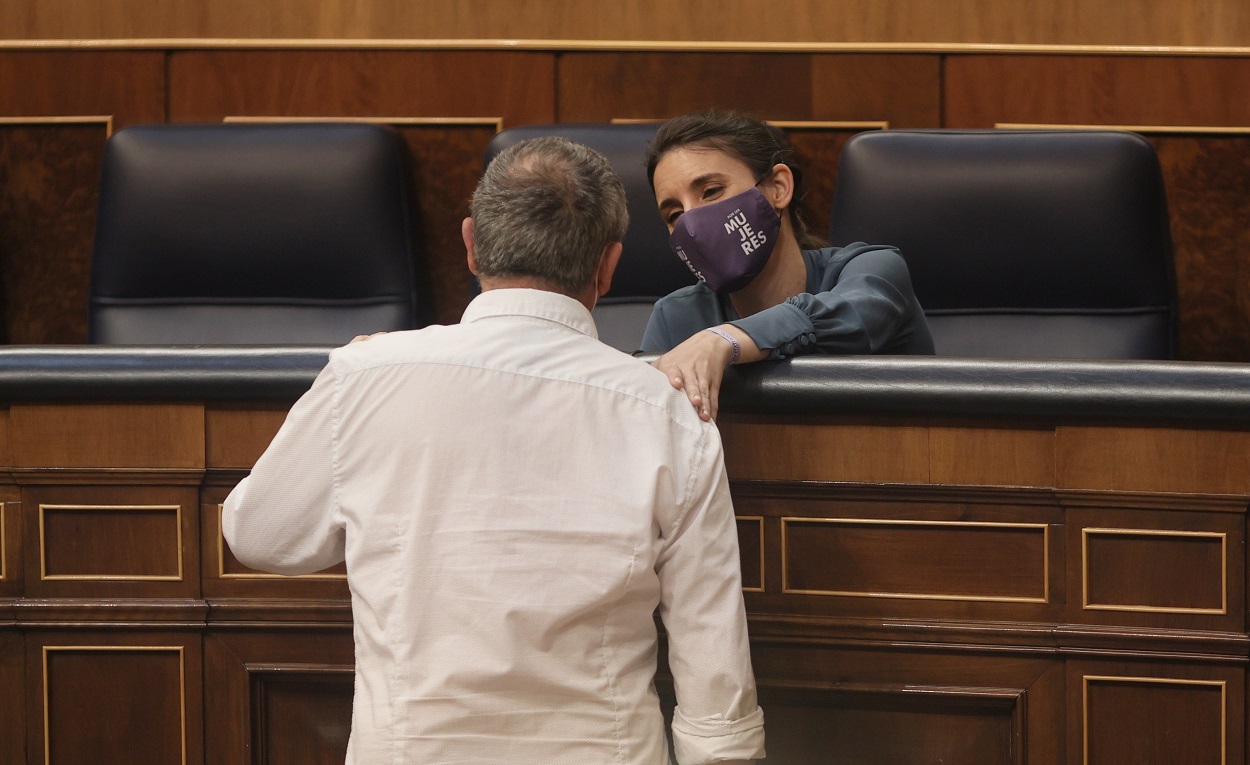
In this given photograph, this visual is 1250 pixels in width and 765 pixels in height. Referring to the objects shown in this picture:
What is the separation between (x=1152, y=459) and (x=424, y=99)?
1.20m

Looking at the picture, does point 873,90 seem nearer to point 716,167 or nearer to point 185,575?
point 716,167

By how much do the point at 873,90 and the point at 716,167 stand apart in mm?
637

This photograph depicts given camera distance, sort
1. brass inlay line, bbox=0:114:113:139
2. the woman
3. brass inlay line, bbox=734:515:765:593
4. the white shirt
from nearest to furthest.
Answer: the white shirt, brass inlay line, bbox=734:515:765:593, the woman, brass inlay line, bbox=0:114:113:139

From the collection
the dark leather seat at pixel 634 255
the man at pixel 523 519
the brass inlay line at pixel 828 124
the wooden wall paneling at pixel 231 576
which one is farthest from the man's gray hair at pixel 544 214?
the brass inlay line at pixel 828 124

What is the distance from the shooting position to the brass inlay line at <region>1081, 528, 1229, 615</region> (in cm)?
86

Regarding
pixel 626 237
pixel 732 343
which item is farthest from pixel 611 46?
pixel 732 343

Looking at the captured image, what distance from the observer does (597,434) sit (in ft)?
2.36

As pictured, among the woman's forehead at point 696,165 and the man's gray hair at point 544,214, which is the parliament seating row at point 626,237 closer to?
the woman's forehead at point 696,165

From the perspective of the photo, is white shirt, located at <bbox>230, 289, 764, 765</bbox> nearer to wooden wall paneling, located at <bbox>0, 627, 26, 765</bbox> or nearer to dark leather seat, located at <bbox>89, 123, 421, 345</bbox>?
wooden wall paneling, located at <bbox>0, 627, 26, 765</bbox>

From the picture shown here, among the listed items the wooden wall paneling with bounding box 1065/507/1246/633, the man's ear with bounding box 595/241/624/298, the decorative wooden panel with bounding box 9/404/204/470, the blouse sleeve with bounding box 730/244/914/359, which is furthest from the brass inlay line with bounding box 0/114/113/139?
the wooden wall paneling with bounding box 1065/507/1246/633

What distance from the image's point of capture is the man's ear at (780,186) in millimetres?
1196

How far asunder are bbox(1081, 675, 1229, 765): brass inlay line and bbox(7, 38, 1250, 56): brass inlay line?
42.2 inches

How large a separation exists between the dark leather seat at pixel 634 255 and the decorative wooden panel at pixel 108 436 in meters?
0.63

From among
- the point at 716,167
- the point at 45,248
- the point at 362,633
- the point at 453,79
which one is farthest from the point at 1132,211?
the point at 45,248
